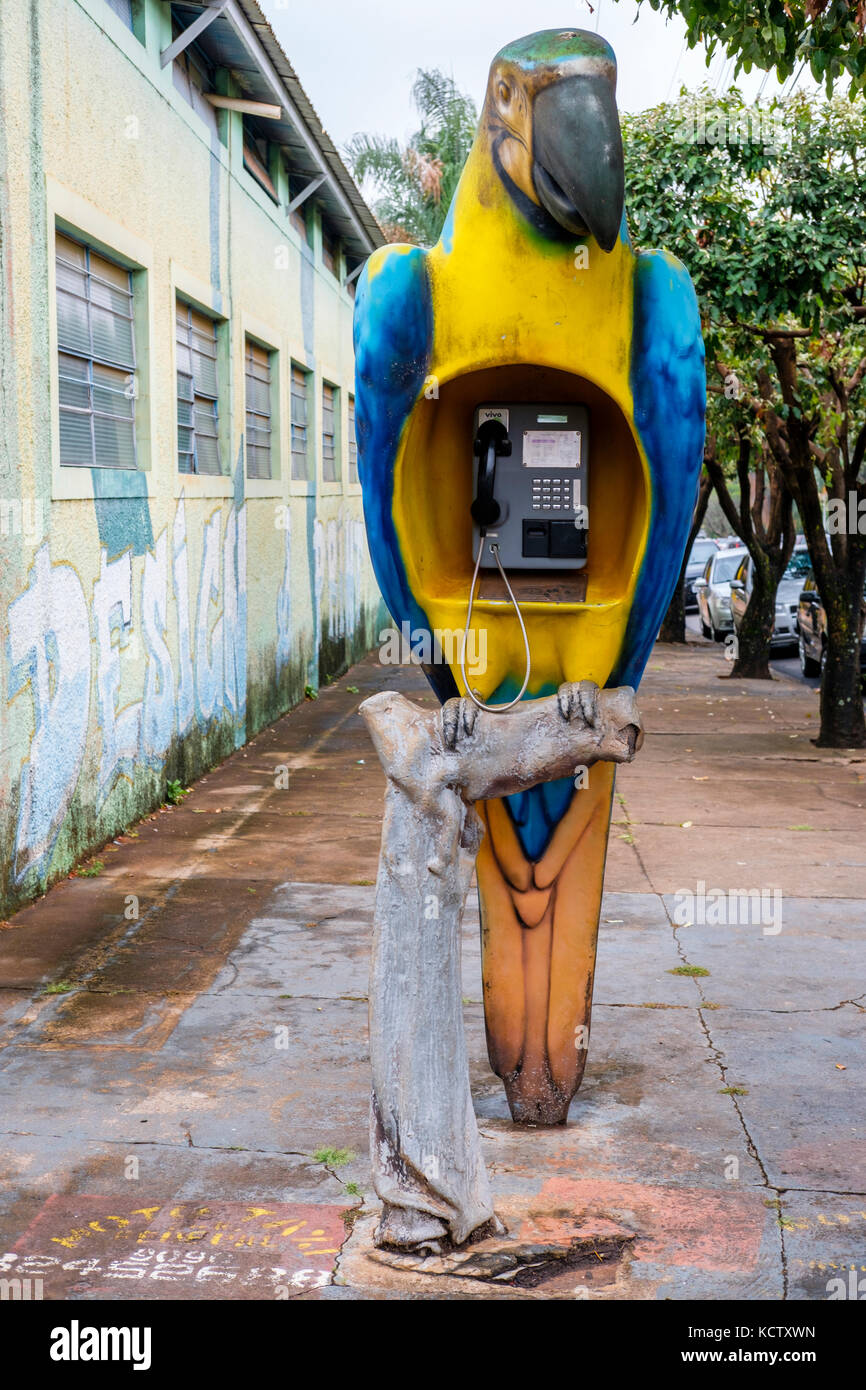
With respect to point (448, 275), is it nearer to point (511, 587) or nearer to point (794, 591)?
point (511, 587)

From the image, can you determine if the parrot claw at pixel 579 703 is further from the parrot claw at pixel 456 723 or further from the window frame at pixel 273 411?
the window frame at pixel 273 411

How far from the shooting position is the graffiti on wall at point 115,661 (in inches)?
270

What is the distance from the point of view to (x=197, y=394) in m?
10.7

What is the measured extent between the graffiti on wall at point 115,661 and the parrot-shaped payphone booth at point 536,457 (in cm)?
315

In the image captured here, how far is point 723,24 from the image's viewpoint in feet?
19.9

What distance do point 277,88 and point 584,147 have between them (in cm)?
873

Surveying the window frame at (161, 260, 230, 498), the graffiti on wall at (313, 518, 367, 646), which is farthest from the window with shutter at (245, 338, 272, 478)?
the graffiti on wall at (313, 518, 367, 646)

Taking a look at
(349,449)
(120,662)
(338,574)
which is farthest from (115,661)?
(349,449)

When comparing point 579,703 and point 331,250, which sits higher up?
point 331,250

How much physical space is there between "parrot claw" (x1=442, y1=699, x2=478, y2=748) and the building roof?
7455mm

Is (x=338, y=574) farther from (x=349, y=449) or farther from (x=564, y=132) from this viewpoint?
(x=564, y=132)

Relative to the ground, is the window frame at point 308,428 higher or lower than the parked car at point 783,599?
higher

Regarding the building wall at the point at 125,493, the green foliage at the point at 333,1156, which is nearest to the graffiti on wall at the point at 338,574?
the building wall at the point at 125,493

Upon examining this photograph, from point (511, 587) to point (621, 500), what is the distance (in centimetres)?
47
